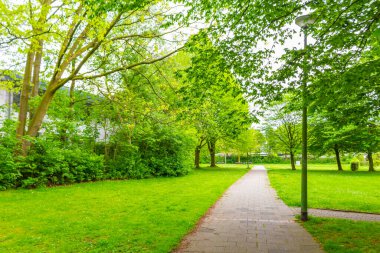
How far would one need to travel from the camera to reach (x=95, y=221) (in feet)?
24.5

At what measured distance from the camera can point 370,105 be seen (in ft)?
24.1

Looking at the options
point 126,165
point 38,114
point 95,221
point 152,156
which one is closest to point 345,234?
point 95,221

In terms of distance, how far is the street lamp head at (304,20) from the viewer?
6.69m

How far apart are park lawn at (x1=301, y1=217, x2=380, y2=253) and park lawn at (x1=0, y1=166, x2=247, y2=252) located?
111 inches

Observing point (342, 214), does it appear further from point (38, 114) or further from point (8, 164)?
point (38, 114)

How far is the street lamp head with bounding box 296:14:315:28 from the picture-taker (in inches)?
263

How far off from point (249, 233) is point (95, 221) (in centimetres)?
370

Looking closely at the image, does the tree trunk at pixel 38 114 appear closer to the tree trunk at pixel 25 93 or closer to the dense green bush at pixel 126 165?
the tree trunk at pixel 25 93

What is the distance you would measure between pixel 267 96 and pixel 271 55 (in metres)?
0.96

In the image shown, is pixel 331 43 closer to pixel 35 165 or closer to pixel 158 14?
pixel 158 14

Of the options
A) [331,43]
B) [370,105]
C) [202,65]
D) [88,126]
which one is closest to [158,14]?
[202,65]

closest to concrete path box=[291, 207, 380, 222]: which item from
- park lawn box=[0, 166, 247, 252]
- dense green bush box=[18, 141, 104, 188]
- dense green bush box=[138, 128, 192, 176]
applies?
park lawn box=[0, 166, 247, 252]

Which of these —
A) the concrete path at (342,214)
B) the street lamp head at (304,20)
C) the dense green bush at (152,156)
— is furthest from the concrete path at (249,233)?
the dense green bush at (152,156)

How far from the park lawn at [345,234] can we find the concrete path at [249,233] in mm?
251
